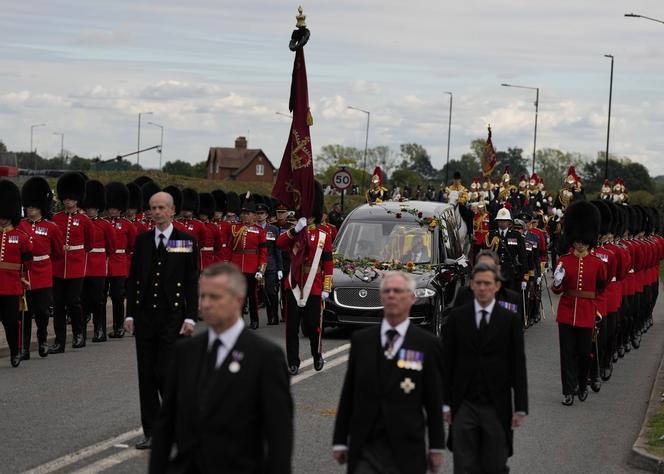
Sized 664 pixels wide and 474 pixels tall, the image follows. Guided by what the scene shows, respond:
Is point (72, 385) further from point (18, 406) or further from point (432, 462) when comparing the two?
point (432, 462)

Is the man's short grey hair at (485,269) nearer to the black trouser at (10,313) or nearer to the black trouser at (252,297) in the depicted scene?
the black trouser at (10,313)

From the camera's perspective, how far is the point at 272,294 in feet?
68.5

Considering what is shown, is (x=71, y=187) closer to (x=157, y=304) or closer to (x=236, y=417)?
(x=157, y=304)

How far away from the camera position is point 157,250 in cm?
1003

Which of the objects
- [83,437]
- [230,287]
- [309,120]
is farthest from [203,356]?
[309,120]

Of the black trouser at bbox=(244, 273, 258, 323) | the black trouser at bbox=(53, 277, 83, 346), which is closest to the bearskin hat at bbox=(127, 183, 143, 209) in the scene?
the black trouser at bbox=(244, 273, 258, 323)

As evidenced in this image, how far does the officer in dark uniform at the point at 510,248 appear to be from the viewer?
Answer: 18.8 metres

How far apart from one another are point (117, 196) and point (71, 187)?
1.28 metres

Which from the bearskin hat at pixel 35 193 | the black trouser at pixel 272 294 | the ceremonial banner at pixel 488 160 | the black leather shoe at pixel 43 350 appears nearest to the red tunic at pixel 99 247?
the bearskin hat at pixel 35 193

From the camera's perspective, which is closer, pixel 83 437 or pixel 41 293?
pixel 83 437

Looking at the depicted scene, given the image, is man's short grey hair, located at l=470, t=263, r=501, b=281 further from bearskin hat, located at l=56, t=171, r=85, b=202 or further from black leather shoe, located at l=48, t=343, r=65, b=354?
bearskin hat, located at l=56, t=171, r=85, b=202

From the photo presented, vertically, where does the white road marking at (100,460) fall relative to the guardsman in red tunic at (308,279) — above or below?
below

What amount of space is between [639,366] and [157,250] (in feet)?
30.2

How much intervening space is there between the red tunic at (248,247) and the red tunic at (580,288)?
6806mm
